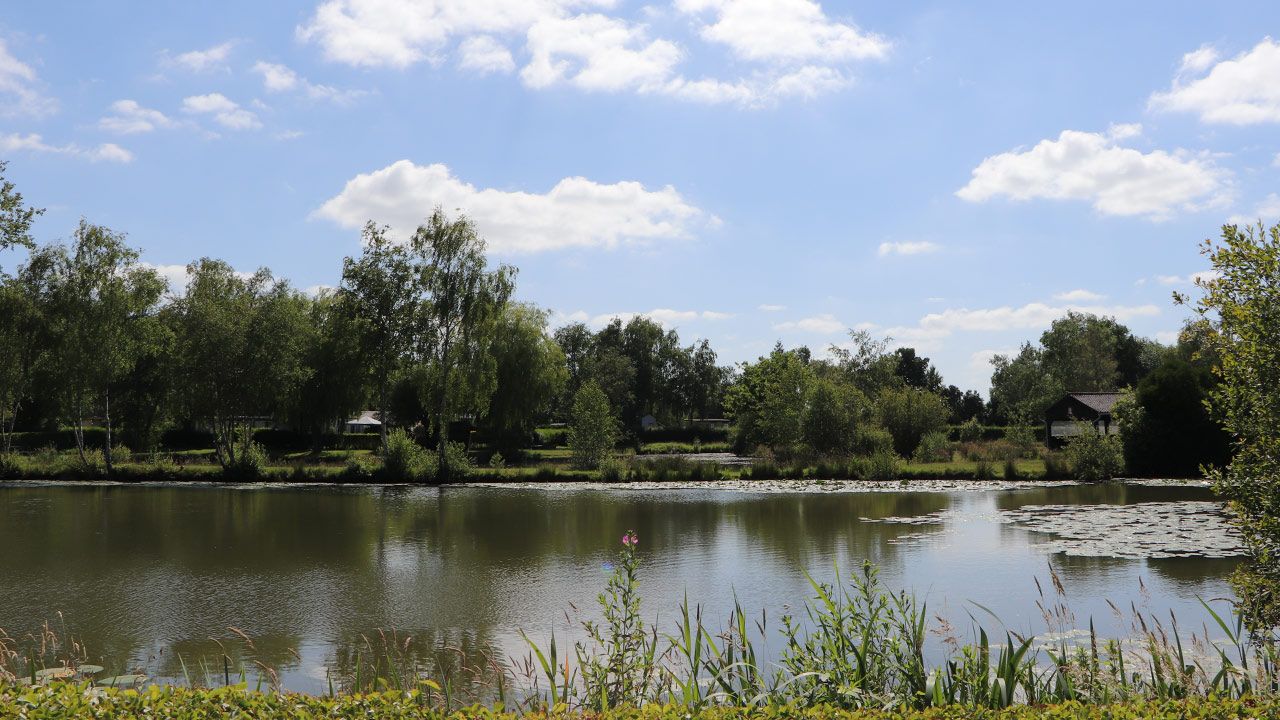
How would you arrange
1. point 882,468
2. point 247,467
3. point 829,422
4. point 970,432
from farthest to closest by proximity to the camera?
1. point 970,432
2. point 829,422
3. point 247,467
4. point 882,468

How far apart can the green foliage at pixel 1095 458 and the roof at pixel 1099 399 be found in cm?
1204

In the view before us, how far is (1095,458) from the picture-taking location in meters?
32.8

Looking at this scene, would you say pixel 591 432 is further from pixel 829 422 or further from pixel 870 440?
pixel 870 440

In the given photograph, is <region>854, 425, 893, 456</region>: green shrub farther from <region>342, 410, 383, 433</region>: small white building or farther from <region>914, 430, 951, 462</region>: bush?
<region>342, 410, 383, 433</region>: small white building

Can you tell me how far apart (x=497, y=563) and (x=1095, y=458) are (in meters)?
26.1

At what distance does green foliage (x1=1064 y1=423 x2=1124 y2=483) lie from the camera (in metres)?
Answer: 32.7

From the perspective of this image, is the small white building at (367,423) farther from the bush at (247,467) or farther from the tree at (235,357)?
the bush at (247,467)

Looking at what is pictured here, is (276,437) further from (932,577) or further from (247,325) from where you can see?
(932,577)

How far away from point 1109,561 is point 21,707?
15.6m

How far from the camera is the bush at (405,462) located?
36.5 metres

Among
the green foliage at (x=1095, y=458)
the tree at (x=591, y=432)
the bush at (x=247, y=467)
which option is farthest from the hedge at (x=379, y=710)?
the bush at (x=247, y=467)

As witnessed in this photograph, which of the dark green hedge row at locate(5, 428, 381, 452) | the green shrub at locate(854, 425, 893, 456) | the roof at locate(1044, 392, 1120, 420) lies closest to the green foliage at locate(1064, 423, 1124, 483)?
the green shrub at locate(854, 425, 893, 456)

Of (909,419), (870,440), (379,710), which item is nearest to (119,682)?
(379,710)

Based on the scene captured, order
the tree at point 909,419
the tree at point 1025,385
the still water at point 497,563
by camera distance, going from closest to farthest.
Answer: the still water at point 497,563
the tree at point 909,419
the tree at point 1025,385
